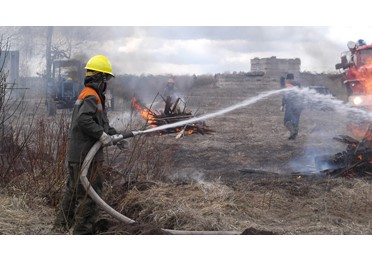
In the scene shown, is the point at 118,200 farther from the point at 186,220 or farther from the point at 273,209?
the point at 273,209

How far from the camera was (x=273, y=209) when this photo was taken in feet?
23.6

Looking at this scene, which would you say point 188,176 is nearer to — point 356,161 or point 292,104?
point 356,161

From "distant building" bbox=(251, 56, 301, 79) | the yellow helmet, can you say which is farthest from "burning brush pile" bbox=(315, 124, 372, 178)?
"distant building" bbox=(251, 56, 301, 79)

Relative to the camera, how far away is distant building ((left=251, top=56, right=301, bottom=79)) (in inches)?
854

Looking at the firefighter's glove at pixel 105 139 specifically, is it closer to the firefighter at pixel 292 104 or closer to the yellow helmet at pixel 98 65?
the yellow helmet at pixel 98 65

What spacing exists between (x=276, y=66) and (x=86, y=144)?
18626 mm

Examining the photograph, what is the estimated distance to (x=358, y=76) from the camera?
1261cm

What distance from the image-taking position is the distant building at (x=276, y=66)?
2169 cm

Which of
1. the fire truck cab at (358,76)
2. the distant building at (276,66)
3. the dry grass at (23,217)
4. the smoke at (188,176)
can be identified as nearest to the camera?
the dry grass at (23,217)

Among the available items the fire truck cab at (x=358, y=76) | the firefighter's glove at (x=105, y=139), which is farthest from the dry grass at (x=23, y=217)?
the fire truck cab at (x=358, y=76)

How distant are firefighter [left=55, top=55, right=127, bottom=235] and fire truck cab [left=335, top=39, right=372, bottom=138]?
26.7ft

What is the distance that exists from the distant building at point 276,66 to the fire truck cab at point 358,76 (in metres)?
7.59

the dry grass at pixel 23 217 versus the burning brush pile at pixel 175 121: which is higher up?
the burning brush pile at pixel 175 121

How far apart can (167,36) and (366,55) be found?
6.87 m
